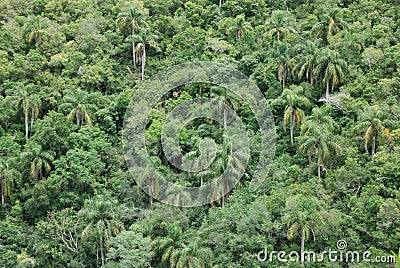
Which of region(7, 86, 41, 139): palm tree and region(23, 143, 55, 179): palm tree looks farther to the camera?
region(7, 86, 41, 139): palm tree

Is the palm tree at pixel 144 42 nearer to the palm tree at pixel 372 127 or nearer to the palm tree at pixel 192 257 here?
the palm tree at pixel 372 127

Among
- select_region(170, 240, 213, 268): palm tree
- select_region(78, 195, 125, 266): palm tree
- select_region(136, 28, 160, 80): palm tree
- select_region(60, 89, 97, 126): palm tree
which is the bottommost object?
select_region(170, 240, 213, 268): palm tree

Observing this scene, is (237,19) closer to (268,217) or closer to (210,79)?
(210,79)

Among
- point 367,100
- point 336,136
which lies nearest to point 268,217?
point 336,136

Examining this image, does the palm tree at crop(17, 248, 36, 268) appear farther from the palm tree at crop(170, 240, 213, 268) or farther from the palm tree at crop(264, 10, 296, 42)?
the palm tree at crop(264, 10, 296, 42)

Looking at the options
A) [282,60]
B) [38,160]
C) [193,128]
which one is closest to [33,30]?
[38,160]

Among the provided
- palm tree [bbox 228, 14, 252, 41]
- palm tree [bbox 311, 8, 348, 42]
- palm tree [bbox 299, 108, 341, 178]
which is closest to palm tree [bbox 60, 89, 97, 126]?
palm tree [bbox 228, 14, 252, 41]
